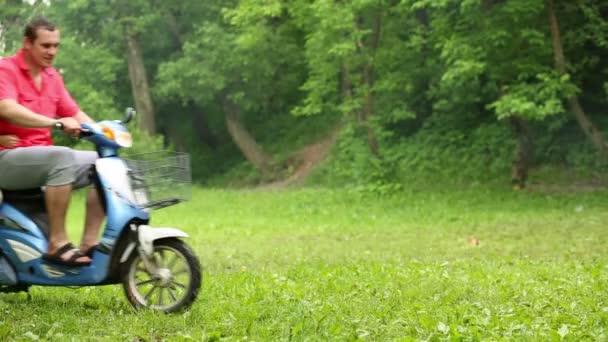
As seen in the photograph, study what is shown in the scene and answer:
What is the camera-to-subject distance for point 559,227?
44.8 feet

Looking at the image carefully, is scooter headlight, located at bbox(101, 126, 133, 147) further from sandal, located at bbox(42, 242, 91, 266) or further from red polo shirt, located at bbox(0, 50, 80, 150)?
sandal, located at bbox(42, 242, 91, 266)

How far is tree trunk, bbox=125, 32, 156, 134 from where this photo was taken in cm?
2973

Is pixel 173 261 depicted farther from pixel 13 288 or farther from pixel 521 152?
pixel 521 152

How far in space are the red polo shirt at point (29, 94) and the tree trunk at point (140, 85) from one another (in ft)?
77.7

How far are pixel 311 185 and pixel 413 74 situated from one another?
603 cm

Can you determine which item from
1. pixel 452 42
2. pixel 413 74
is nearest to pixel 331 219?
pixel 452 42

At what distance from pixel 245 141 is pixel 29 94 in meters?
24.8

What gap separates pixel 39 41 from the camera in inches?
239

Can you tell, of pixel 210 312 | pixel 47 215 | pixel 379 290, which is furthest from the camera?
pixel 379 290

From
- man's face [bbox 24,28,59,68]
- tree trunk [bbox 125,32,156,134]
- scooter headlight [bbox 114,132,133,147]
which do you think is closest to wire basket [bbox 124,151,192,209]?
scooter headlight [bbox 114,132,133,147]

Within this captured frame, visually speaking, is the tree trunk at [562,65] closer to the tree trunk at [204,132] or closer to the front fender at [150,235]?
the front fender at [150,235]

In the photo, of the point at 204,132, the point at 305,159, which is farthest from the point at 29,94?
the point at 204,132

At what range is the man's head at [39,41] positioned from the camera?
605 cm

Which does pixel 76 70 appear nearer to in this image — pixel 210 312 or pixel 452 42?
pixel 452 42
